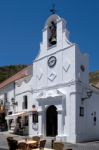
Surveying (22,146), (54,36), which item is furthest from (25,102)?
(22,146)

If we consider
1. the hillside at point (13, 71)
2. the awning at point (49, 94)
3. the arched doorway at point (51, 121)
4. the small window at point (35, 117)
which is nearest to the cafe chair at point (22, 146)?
the awning at point (49, 94)

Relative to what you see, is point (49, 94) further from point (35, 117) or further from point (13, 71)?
point (13, 71)

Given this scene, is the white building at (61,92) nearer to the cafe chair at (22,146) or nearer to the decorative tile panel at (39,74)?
the decorative tile panel at (39,74)

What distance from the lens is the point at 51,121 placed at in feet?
111

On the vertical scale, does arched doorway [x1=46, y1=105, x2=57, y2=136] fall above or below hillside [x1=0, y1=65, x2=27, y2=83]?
below

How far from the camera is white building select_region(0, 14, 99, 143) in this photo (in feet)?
102

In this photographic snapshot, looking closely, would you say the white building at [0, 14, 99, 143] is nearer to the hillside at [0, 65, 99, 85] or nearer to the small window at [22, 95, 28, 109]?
the small window at [22, 95, 28, 109]

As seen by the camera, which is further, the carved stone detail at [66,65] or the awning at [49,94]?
the awning at [49,94]

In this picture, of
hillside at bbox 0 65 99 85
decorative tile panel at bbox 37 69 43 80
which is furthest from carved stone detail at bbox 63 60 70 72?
hillside at bbox 0 65 99 85

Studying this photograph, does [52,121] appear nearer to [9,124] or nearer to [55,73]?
[55,73]

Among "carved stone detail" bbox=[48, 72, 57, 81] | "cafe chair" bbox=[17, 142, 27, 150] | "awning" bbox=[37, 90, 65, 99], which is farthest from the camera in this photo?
"carved stone detail" bbox=[48, 72, 57, 81]

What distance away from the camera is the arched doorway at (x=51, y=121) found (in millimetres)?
33375

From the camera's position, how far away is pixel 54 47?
34.3 meters

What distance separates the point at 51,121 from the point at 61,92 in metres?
3.44
